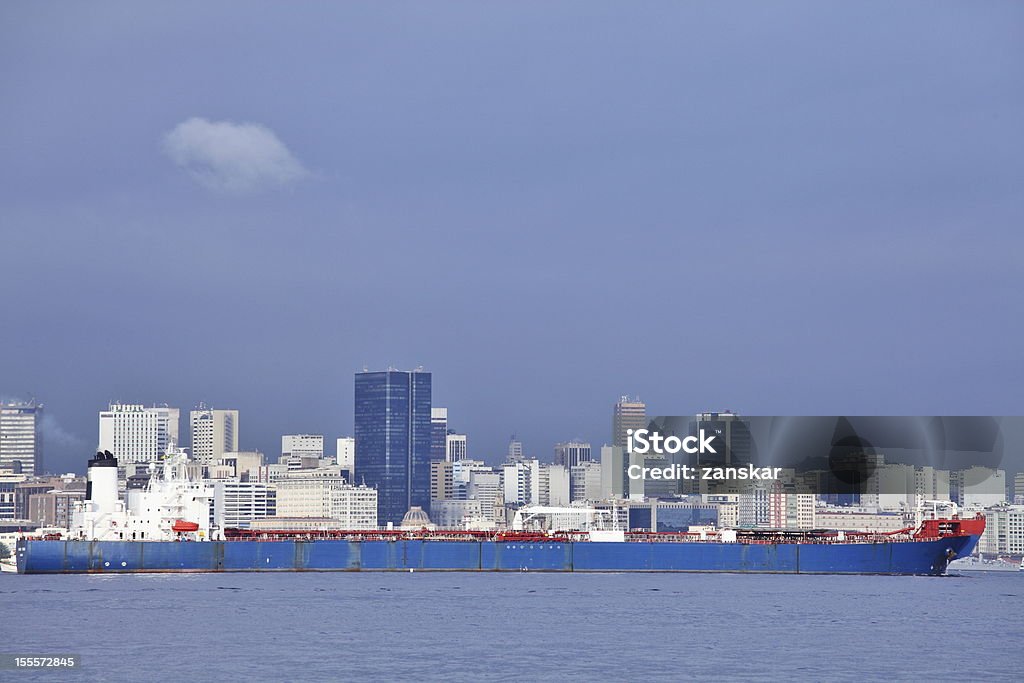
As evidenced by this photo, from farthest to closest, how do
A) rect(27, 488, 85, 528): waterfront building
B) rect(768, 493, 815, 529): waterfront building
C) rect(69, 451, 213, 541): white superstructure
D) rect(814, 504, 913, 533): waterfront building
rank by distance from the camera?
1. rect(768, 493, 815, 529): waterfront building
2. rect(27, 488, 85, 528): waterfront building
3. rect(814, 504, 913, 533): waterfront building
4. rect(69, 451, 213, 541): white superstructure

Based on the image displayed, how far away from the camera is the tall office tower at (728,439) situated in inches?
3666

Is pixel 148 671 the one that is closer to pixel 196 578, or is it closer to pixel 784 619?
pixel 784 619

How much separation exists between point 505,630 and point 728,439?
4457cm

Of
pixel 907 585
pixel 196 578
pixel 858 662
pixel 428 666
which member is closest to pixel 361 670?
pixel 428 666

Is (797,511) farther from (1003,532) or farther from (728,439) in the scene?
(728,439)

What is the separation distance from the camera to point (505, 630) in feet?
176

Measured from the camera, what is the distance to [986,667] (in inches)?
1805

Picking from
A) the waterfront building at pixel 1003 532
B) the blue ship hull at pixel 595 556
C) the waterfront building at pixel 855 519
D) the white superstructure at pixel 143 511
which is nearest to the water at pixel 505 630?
the white superstructure at pixel 143 511

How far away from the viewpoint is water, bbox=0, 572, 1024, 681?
1732 inches

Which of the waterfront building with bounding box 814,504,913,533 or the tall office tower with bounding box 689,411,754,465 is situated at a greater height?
the tall office tower with bounding box 689,411,754,465

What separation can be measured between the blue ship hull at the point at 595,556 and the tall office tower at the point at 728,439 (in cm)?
547

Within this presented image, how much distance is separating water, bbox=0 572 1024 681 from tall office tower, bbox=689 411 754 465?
15.5 metres

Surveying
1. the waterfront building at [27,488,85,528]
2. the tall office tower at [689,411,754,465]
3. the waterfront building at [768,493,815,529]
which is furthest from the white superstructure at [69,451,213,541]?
the waterfront building at [768,493,815,529]

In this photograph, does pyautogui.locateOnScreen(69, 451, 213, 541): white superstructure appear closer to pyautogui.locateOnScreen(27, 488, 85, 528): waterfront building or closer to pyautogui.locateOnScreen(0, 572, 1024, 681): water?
pyautogui.locateOnScreen(0, 572, 1024, 681): water
